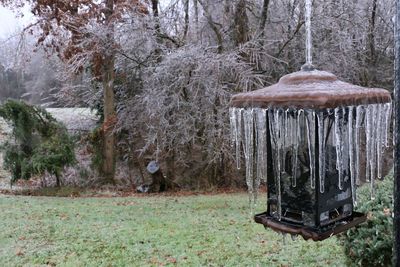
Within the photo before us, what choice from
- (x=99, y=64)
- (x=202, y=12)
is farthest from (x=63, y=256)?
(x=202, y=12)

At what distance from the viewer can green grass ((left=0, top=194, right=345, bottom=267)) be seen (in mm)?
4711

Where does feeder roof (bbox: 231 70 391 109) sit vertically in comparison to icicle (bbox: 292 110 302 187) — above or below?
above

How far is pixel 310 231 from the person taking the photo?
199cm

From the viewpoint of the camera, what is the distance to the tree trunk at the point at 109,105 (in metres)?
10.3

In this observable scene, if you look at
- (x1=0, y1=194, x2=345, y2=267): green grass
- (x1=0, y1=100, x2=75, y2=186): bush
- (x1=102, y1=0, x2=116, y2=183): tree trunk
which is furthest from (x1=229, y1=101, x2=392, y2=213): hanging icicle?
(x1=0, y1=100, x2=75, y2=186): bush

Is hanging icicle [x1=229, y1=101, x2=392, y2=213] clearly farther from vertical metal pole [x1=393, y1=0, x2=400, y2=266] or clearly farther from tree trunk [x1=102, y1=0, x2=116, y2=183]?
tree trunk [x1=102, y1=0, x2=116, y2=183]

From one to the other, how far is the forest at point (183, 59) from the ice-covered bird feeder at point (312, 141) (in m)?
7.00

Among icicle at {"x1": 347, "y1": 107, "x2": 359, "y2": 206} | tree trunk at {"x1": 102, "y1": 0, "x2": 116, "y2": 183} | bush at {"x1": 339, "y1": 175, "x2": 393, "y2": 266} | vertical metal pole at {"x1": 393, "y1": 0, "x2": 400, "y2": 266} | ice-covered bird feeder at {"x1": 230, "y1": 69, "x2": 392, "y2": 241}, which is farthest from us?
tree trunk at {"x1": 102, "y1": 0, "x2": 116, "y2": 183}

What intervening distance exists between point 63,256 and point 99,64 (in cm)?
676

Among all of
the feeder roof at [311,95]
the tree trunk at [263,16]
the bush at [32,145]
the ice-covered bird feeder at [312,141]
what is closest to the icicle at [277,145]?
the ice-covered bird feeder at [312,141]

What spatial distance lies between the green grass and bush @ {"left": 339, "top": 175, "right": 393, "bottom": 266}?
0.94 metres

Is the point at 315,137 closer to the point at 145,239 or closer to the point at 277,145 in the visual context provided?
the point at 277,145

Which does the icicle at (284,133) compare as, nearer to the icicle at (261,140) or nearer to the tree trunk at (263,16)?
the icicle at (261,140)

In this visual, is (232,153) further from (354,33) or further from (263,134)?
(263,134)
